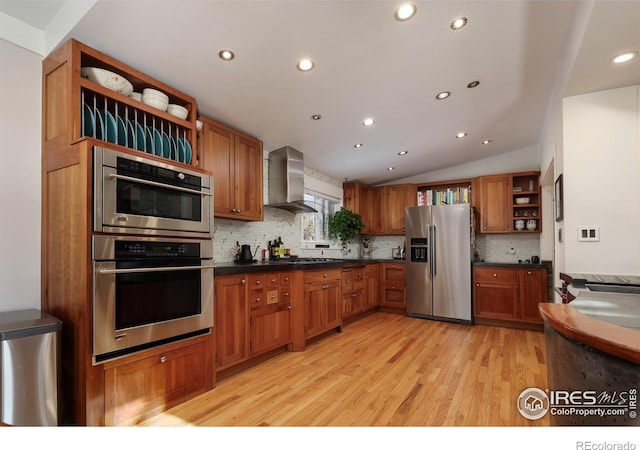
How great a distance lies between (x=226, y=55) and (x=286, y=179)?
1697 mm

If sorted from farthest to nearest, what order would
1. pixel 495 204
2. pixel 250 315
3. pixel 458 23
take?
pixel 495 204 < pixel 250 315 < pixel 458 23

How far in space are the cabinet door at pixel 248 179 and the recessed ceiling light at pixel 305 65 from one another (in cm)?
108

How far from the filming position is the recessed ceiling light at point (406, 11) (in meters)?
1.90

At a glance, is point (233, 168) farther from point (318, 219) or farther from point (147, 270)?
point (318, 219)

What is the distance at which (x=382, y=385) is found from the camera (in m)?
2.45

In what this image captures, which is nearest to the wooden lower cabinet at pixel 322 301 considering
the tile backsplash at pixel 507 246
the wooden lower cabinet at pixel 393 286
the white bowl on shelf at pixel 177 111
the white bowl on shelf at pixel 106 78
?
the wooden lower cabinet at pixel 393 286

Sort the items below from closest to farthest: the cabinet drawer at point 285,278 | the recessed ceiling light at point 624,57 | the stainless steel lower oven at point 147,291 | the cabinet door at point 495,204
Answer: the stainless steel lower oven at point 147,291 → the recessed ceiling light at point 624,57 → the cabinet drawer at point 285,278 → the cabinet door at point 495,204

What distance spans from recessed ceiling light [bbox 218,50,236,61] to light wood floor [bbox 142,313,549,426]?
2.39 metres

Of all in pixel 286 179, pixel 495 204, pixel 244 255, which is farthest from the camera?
pixel 495 204

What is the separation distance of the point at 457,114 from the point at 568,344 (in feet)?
10.00

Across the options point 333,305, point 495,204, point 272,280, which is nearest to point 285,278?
point 272,280

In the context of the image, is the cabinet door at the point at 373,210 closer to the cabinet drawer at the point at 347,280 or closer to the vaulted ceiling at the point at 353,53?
the cabinet drawer at the point at 347,280
